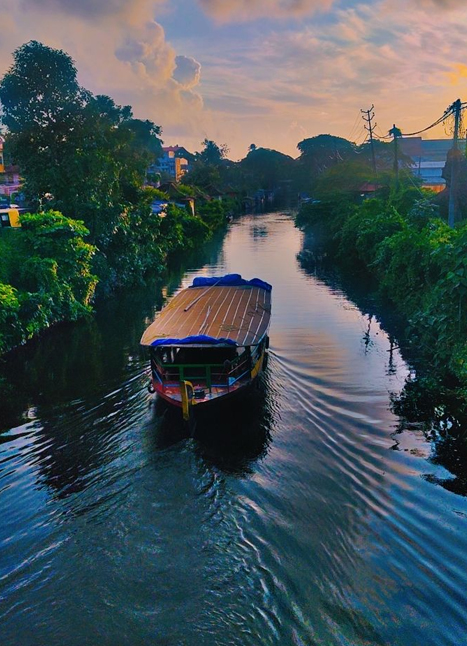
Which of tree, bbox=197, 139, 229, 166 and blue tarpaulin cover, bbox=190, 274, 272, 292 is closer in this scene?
blue tarpaulin cover, bbox=190, 274, 272, 292

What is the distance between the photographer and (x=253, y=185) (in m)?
127

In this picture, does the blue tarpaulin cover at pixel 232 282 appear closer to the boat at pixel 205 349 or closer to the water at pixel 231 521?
the boat at pixel 205 349

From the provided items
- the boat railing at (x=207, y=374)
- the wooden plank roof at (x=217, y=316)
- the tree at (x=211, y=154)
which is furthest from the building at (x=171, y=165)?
the boat railing at (x=207, y=374)

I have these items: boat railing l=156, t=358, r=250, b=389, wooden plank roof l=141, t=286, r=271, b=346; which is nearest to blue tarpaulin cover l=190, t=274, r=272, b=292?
wooden plank roof l=141, t=286, r=271, b=346

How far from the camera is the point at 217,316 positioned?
1725cm

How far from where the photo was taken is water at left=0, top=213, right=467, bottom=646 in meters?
8.09

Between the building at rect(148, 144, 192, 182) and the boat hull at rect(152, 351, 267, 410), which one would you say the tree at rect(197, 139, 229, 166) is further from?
Answer: the boat hull at rect(152, 351, 267, 410)

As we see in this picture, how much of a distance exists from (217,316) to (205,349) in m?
1.94

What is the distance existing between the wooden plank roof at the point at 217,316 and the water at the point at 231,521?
221 cm

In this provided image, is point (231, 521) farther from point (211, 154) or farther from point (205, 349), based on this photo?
point (211, 154)

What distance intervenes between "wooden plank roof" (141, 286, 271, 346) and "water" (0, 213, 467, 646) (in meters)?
2.21

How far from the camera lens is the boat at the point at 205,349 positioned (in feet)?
46.4

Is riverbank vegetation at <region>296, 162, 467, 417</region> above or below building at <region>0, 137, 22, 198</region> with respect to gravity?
below

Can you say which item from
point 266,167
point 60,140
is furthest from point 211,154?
point 60,140
